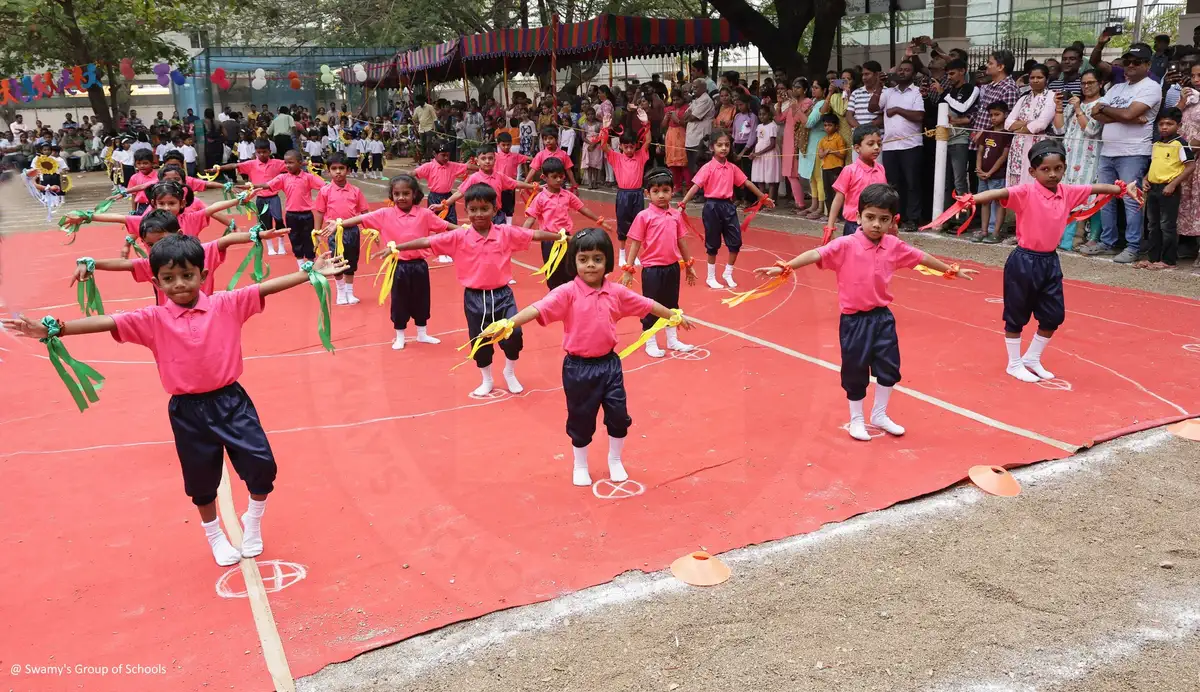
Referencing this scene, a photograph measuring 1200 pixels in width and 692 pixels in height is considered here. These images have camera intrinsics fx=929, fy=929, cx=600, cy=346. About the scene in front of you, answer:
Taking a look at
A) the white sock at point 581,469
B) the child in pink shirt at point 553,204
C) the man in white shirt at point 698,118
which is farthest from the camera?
the man in white shirt at point 698,118

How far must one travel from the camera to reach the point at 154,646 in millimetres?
3658

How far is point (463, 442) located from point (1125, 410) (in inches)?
159

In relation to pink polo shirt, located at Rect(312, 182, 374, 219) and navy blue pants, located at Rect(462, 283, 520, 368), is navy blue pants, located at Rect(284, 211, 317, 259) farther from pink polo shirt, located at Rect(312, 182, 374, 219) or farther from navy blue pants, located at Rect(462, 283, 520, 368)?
navy blue pants, located at Rect(462, 283, 520, 368)

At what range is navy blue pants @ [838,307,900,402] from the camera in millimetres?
5301

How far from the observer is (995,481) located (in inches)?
187

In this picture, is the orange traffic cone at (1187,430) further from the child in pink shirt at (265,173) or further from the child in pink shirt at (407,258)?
the child in pink shirt at (265,173)

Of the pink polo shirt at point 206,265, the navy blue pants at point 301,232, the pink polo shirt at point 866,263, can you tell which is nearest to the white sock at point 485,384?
the pink polo shirt at point 206,265

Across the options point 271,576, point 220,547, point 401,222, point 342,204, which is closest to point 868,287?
point 271,576

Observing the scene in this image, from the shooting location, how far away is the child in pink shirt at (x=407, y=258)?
7.75m

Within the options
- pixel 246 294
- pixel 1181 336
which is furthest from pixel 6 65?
pixel 1181 336

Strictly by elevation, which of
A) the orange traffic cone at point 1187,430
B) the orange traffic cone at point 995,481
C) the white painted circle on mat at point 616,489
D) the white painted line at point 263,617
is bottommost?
the white painted line at point 263,617

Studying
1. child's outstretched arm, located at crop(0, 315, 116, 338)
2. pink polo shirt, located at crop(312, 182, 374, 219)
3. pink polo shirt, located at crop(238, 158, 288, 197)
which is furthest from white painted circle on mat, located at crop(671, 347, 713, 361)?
pink polo shirt, located at crop(238, 158, 288, 197)

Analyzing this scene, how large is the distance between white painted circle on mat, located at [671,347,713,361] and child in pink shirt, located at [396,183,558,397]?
1.39m

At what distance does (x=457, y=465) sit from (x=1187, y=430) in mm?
4178
